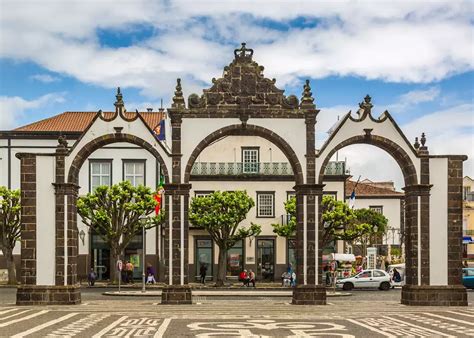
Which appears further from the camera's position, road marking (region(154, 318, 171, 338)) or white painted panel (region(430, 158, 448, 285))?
white painted panel (region(430, 158, 448, 285))

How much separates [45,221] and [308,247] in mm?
7849

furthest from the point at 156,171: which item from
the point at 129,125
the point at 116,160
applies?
the point at 129,125

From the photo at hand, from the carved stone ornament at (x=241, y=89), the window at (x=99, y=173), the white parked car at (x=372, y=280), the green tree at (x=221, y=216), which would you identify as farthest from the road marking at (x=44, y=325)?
the window at (x=99, y=173)

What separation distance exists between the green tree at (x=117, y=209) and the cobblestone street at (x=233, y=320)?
48.0ft

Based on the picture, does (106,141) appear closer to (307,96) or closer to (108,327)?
(307,96)

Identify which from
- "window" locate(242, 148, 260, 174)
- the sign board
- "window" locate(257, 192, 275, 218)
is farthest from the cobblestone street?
"window" locate(242, 148, 260, 174)

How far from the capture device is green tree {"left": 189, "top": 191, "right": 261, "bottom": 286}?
136 ft

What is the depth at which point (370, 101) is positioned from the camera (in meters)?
25.8

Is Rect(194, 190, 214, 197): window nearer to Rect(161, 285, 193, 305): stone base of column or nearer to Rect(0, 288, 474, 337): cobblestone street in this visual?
Rect(0, 288, 474, 337): cobblestone street

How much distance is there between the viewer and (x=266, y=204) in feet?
157

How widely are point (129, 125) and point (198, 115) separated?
6.90 feet

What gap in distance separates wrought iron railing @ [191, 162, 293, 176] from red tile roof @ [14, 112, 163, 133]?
392 cm

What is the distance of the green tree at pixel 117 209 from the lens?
132ft

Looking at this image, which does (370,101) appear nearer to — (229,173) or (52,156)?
(52,156)
